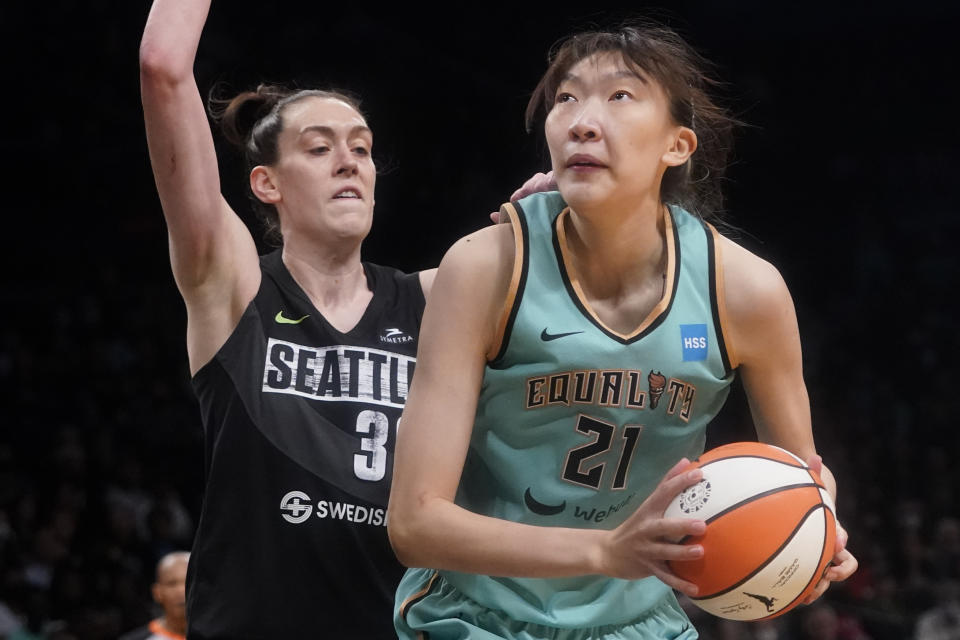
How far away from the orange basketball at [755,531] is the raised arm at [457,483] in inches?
2.3

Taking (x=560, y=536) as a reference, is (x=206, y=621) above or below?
below

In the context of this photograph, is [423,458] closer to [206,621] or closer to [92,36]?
[206,621]

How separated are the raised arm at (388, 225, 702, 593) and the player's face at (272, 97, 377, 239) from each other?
1.07 meters

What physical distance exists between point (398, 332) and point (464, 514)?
125cm

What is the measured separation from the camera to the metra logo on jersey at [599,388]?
7.11 ft

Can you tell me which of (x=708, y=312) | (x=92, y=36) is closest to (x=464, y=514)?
(x=708, y=312)

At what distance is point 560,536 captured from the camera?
1.95 meters

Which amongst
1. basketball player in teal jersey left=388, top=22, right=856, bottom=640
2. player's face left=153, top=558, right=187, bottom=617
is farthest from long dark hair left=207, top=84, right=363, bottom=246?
player's face left=153, top=558, right=187, bottom=617

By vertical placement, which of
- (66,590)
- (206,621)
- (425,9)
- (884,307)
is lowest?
(66,590)

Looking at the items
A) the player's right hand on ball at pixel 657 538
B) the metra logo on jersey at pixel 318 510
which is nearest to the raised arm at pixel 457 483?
the player's right hand on ball at pixel 657 538

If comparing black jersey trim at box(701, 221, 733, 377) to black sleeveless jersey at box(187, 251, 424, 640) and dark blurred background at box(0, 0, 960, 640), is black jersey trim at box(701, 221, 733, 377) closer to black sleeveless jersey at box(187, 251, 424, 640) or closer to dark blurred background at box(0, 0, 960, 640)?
black sleeveless jersey at box(187, 251, 424, 640)

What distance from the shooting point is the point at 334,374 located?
3.06m

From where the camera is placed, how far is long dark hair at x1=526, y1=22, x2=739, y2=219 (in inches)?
89.3

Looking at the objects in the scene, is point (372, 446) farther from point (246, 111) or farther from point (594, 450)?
point (246, 111)
